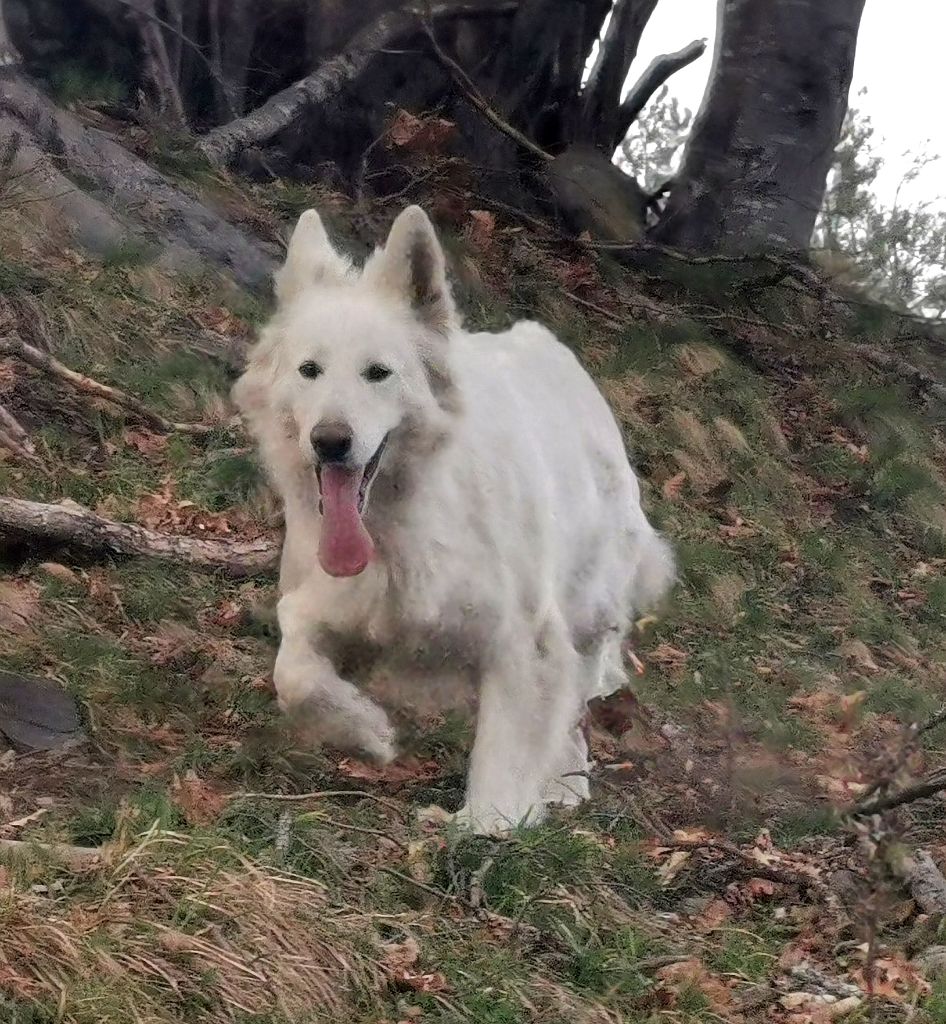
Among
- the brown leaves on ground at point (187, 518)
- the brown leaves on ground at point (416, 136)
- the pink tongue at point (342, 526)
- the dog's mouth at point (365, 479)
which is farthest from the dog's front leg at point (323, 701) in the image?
the brown leaves on ground at point (416, 136)

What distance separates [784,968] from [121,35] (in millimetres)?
6516

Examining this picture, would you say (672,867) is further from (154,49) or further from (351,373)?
(154,49)

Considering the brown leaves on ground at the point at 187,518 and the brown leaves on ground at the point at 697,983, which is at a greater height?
the brown leaves on ground at the point at 187,518

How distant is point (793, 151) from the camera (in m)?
8.94

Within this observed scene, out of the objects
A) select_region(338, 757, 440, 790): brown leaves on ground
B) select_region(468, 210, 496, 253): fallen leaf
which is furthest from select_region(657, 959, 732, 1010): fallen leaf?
select_region(468, 210, 496, 253): fallen leaf

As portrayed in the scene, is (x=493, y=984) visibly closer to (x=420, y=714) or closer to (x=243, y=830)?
(x=243, y=830)

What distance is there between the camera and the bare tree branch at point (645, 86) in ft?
33.3

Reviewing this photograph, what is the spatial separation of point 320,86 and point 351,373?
4.82m

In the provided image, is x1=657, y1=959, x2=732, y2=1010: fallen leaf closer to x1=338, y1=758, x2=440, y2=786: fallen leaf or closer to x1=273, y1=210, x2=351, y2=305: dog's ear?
x1=338, y1=758, x2=440, y2=786: fallen leaf

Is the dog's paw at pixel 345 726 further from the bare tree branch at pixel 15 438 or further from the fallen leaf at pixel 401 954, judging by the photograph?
the bare tree branch at pixel 15 438

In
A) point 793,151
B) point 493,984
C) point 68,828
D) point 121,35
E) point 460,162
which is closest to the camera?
point 493,984

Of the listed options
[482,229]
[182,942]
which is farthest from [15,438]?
[482,229]

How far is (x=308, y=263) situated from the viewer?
4035 mm

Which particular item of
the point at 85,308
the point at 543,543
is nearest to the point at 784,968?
the point at 543,543
